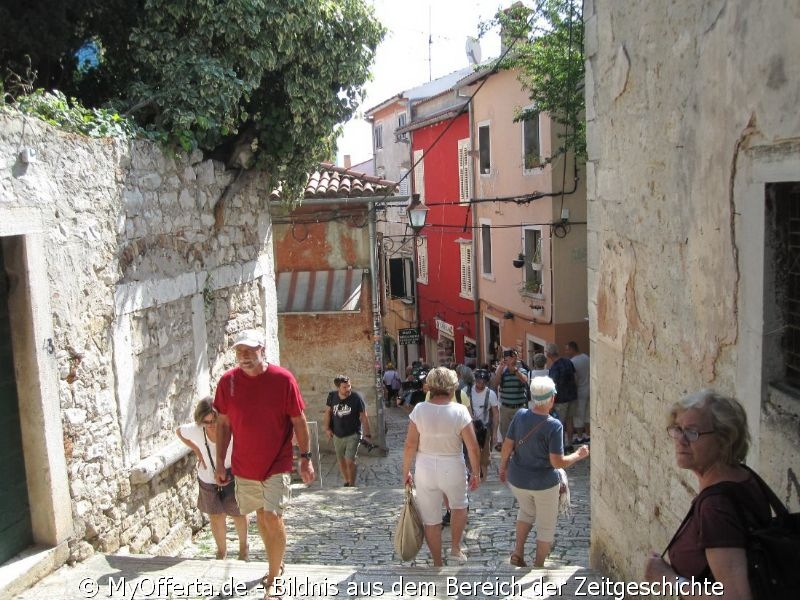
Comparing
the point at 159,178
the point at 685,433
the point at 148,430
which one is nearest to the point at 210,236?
the point at 159,178

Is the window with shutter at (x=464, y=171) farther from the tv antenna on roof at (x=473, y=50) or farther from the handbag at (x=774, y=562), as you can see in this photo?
the handbag at (x=774, y=562)

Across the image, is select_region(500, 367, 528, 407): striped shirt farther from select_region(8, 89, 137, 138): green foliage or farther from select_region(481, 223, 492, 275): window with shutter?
select_region(481, 223, 492, 275): window with shutter

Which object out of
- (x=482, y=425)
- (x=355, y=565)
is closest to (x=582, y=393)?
(x=482, y=425)

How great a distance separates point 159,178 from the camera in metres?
6.59

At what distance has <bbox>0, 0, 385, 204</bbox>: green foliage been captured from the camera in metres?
6.79

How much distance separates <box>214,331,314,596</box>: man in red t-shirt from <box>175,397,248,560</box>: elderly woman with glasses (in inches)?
29.0

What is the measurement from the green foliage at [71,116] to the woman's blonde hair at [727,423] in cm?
424

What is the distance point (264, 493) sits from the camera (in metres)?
4.84

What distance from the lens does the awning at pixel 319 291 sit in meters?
13.8

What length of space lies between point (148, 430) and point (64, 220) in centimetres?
194

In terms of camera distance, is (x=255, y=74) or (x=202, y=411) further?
(x=255, y=74)

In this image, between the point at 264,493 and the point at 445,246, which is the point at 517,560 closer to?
the point at 264,493

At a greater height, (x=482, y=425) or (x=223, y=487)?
(x=223, y=487)

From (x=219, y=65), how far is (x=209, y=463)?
344cm
